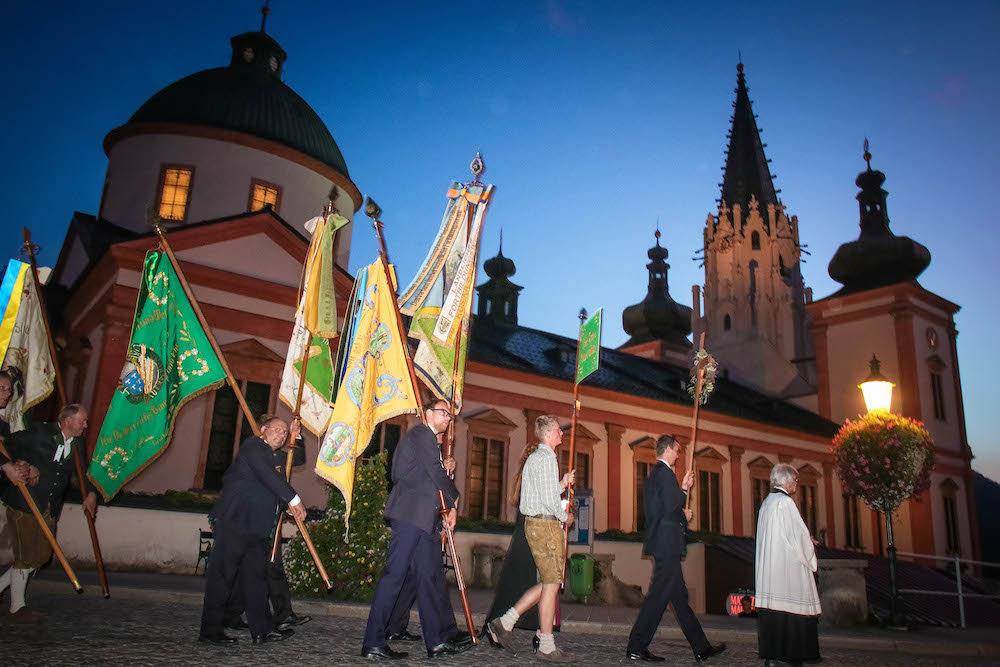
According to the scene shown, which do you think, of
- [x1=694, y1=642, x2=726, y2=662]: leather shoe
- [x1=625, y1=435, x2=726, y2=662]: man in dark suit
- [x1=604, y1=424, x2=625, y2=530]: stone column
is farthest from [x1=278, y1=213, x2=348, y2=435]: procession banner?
[x1=604, y1=424, x2=625, y2=530]: stone column

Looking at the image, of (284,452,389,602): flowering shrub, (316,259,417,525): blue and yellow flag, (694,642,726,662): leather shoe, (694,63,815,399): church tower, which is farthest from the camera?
(694,63,815,399): church tower

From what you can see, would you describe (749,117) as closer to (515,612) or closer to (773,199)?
(773,199)

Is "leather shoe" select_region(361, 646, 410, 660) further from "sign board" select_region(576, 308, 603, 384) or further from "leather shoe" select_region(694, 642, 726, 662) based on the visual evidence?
"sign board" select_region(576, 308, 603, 384)

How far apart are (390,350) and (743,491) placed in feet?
72.9

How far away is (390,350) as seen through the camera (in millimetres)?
8609

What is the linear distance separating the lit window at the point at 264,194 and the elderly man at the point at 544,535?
53.6 feet

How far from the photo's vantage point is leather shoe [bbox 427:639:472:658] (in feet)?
20.6

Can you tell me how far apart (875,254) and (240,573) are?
120 feet

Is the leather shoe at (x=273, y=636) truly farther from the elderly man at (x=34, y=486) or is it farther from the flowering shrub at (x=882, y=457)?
the flowering shrub at (x=882, y=457)

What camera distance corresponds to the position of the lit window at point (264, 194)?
21297mm

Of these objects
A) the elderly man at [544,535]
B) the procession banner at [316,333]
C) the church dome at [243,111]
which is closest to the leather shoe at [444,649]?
the elderly man at [544,535]

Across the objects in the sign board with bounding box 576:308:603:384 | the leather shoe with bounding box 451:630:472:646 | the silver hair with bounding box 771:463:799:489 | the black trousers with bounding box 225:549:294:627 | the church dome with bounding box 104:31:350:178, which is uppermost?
the church dome with bounding box 104:31:350:178

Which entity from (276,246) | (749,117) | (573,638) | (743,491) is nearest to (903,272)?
(743,491)

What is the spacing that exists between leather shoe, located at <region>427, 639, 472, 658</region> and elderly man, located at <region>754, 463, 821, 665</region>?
2.88 meters
